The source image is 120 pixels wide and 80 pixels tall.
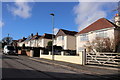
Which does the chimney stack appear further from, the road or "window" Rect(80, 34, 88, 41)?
the road

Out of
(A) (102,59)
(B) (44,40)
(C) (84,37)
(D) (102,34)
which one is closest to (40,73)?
(A) (102,59)

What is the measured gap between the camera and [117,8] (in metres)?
29.0

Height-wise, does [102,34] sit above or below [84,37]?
above

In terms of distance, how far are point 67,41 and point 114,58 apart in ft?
93.7

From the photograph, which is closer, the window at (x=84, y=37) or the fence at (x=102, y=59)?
the fence at (x=102, y=59)

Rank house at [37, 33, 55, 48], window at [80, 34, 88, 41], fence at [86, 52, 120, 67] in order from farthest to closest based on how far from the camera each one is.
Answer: house at [37, 33, 55, 48] → window at [80, 34, 88, 41] → fence at [86, 52, 120, 67]

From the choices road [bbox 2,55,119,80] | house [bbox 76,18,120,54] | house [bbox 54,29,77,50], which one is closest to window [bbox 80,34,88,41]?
house [bbox 76,18,120,54]

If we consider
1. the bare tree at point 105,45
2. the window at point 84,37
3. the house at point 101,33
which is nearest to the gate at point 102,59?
the bare tree at point 105,45

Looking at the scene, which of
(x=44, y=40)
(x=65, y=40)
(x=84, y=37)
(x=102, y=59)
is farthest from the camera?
(x=44, y=40)

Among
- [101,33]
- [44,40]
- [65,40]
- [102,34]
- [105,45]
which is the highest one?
[101,33]

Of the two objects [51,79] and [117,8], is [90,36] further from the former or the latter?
[51,79]

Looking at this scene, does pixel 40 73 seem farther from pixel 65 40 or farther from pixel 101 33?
pixel 65 40

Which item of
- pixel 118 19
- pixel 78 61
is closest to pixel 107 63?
pixel 78 61

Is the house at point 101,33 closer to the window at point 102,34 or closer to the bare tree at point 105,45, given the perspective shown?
the window at point 102,34
